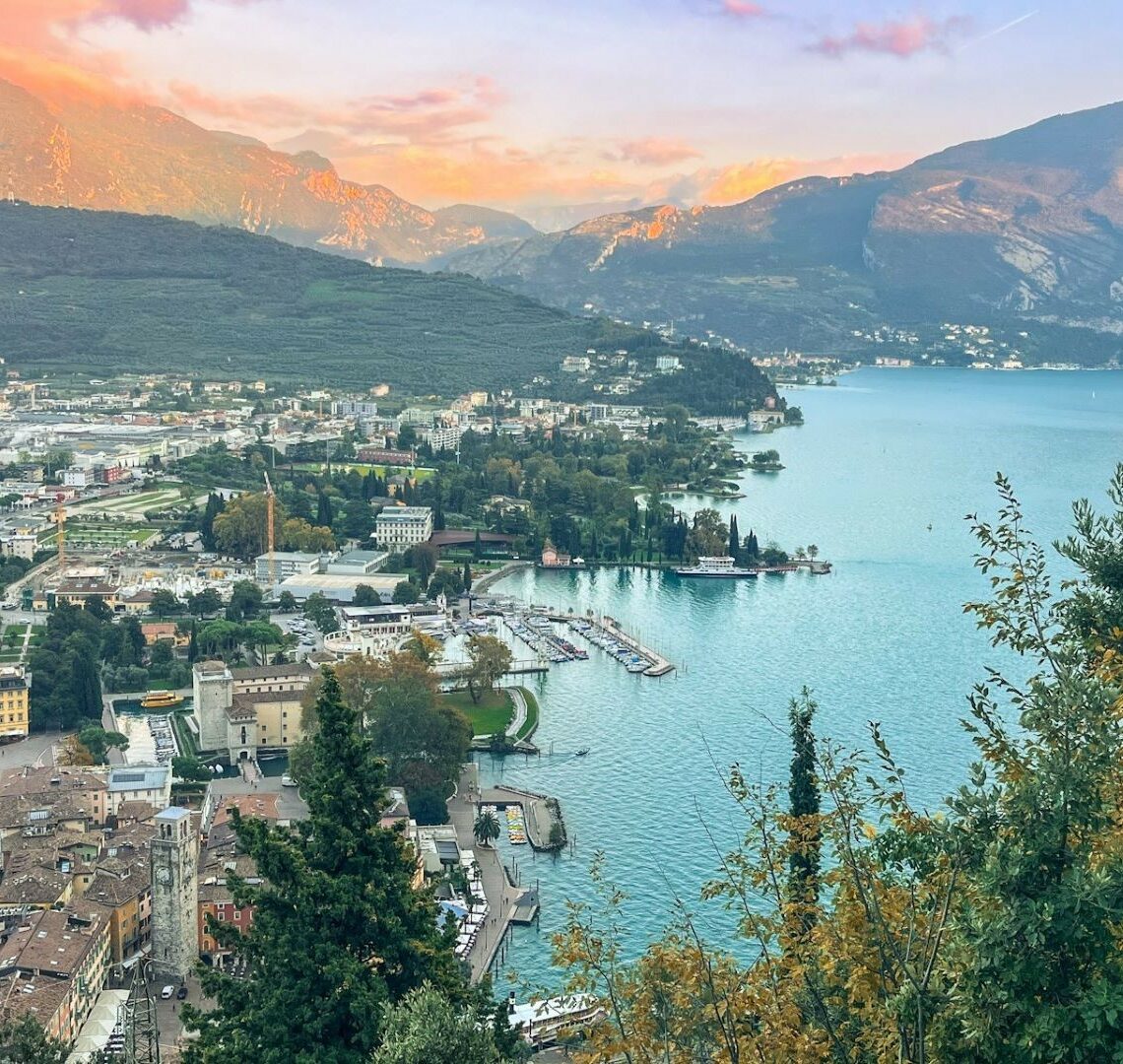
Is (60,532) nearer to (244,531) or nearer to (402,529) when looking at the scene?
(244,531)

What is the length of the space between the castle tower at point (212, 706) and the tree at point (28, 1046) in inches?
244

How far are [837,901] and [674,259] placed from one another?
79292 millimetres

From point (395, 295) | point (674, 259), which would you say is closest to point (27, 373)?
point (395, 295)

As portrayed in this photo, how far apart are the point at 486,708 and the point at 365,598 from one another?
4320 millimetres

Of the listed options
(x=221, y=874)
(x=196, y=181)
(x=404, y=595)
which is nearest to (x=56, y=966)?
(x=221, y=874)

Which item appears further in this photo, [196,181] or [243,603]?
[196,181]

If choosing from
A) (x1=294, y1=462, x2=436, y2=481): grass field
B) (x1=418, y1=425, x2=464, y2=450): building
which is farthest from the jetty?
(x1=418, y1=425, x2=464, y2=450): building

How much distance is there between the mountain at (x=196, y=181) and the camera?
76000 mm

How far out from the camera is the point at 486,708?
13.1 meters

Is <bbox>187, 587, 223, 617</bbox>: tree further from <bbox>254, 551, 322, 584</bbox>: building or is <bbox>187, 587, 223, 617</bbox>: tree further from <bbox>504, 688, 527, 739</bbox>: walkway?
<bbox>504, 688, 527, 739</bbox>: walkway

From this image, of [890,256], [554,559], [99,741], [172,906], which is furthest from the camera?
[890,256]

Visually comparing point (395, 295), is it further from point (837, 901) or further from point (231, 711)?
point (837, 901)

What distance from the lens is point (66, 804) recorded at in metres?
9.28

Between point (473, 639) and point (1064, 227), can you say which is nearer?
point (473, 639)
